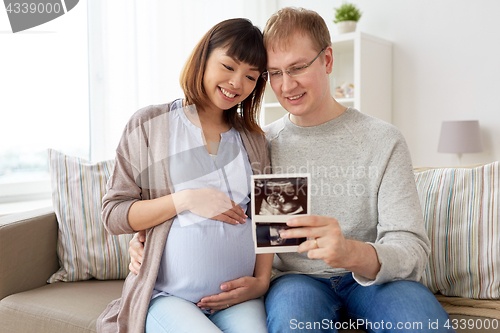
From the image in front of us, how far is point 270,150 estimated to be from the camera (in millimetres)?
1445

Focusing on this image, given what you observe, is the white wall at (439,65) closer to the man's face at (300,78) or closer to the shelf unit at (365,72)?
the shelf unit at (365,72)

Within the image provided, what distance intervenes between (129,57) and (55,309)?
66.3 inches

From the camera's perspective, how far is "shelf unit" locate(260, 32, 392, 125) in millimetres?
2912

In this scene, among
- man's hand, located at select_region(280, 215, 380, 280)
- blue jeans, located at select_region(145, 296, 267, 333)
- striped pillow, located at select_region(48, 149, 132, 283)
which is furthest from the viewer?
striped pillow, located at select_region(48, 149, 132, 283)

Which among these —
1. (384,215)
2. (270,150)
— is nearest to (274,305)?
(384,215)

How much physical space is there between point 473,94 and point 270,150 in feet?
7.02

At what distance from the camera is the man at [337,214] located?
1.01 metres

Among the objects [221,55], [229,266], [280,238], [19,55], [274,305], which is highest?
[19,55]

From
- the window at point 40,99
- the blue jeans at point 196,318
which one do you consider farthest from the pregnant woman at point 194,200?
the window at point 40,99

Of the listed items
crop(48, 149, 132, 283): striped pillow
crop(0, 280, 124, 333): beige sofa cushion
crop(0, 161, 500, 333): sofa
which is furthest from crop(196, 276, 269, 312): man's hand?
crop(48, 149, 132, 283): striped pillow

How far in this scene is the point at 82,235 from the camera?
1652 millimetres

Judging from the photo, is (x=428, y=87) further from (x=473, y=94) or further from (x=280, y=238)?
(x=280, y=238)

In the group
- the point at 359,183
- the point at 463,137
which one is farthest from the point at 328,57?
the point at 463,137

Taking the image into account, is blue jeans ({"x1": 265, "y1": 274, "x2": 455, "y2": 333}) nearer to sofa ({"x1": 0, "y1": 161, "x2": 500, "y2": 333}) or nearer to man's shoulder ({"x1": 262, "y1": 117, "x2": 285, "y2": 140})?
sofa ({"x1": 0, "y1": 161, "x2": 500, "y2": 333})
